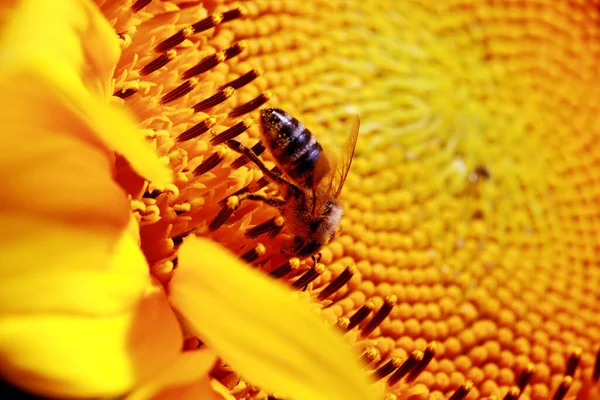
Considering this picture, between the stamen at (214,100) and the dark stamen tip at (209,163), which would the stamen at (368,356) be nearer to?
the dark stamen tip at (209,163)

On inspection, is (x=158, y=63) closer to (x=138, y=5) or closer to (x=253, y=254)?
(x=138, y=5)

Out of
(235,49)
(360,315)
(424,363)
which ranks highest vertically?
(235,49)

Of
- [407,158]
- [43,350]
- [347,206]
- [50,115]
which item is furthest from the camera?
[407,158]

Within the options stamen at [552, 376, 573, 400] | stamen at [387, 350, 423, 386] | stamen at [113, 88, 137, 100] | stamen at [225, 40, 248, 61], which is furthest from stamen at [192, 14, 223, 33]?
stamen at [552, 376, 573, 400]

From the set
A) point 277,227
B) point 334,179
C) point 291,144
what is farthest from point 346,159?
point 277,227

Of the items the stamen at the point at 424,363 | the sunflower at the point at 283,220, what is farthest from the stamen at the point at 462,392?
the stamen at the point at 424,363

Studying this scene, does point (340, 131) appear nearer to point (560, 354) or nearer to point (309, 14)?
point (309, 14)

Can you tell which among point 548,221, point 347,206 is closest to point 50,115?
point 347,206
